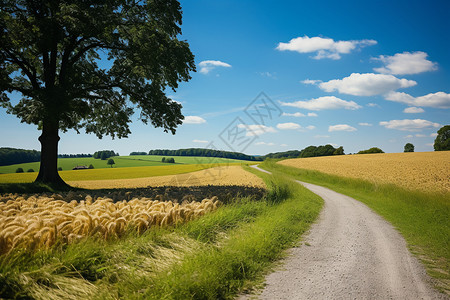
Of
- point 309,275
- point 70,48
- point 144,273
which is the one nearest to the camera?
point 144,273

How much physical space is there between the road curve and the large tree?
13.8 m

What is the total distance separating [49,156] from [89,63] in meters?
7.88

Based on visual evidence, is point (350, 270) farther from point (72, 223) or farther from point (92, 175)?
point (92, 175)

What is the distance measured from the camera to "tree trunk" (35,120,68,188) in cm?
1548

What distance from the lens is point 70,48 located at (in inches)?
669

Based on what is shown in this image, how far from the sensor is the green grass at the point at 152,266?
8.49ft

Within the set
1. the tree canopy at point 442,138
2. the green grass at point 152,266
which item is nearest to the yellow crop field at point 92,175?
the green grass at point 152,266

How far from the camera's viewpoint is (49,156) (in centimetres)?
1580

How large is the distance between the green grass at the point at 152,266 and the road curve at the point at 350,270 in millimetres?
480

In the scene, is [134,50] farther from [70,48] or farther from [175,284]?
[175,284]

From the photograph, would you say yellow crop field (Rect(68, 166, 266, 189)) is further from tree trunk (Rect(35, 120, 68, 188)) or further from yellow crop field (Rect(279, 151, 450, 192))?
yellow crop field (Rect(279, 151, 450, 192))

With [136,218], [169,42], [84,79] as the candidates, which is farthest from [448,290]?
[84,79]

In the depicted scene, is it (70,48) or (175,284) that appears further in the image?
(70,48)

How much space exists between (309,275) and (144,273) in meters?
2.63
